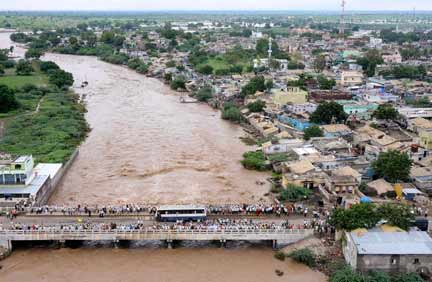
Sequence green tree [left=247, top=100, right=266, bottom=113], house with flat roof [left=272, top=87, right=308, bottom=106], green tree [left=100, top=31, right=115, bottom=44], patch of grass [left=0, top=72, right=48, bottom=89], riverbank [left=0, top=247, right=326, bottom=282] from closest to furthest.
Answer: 1. riverbank [left=0, top=247, right=326, bottom=282]
2. green tree [left=247, top=100, right=266, bottom=113]
3. house with flat roof [left=272, top=87, right=308, bottom=106]
4. patch of grass [left=0, top=72, right=48, bottom=89]
5. green tree [left=100, top=31, right=115, bottom=44]

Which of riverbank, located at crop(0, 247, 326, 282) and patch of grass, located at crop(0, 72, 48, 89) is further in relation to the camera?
patch of grass, located at crop(0, 72, 48, 89)

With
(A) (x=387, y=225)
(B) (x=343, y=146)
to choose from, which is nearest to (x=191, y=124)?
(B) (x=343, y=146)

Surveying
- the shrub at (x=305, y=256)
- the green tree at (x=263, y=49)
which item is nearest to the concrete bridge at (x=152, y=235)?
the shrub at (x=305, y=256)

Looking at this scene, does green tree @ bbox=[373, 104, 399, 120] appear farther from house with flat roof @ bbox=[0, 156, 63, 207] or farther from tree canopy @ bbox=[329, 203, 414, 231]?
house with flat roof @ bbox=[0, 156, 63, 207]

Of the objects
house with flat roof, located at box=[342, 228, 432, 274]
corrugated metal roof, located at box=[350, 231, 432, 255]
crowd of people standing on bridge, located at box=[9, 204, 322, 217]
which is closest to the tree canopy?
corrugated metal roof, located at box=[350, 231, 432, 255]

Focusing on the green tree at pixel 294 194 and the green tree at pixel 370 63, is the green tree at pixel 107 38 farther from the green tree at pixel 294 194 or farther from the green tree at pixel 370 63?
the green tree at pixel 294 194

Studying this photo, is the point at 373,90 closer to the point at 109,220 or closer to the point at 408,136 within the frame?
the point at 408,136

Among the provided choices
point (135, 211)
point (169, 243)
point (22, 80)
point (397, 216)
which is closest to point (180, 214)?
point (169, 243)
